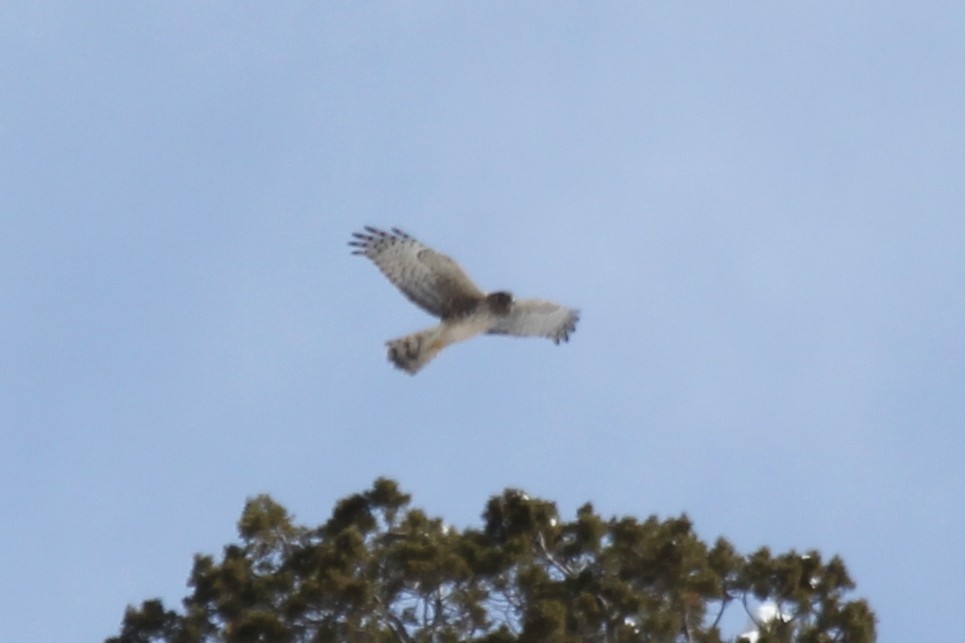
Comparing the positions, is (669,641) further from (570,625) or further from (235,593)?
(235,593)

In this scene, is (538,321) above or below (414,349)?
above

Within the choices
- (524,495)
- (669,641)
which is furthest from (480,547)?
(669,641)

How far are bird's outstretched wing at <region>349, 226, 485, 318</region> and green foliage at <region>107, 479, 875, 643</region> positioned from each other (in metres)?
2.01

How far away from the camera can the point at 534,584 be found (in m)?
16.5

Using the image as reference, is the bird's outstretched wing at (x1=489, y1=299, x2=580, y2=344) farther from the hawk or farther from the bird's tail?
the bird's tail

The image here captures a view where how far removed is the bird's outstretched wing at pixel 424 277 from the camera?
723 inches

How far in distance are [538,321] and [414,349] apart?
1.78m

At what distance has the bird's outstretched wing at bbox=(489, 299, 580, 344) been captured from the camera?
19.0m

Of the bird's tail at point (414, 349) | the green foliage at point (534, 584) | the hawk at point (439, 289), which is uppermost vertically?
the hawk at point (439, 289)

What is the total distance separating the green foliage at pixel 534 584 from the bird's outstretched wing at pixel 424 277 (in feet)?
6.60

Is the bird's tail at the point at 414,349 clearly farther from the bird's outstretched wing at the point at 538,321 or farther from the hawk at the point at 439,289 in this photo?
the bird's outstretched wing at the point at 538,321

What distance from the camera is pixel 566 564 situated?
55.2ft

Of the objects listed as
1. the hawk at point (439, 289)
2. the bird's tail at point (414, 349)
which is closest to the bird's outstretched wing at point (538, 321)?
the hawk at point (439, 289)

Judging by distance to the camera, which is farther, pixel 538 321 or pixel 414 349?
pixel 538 321
